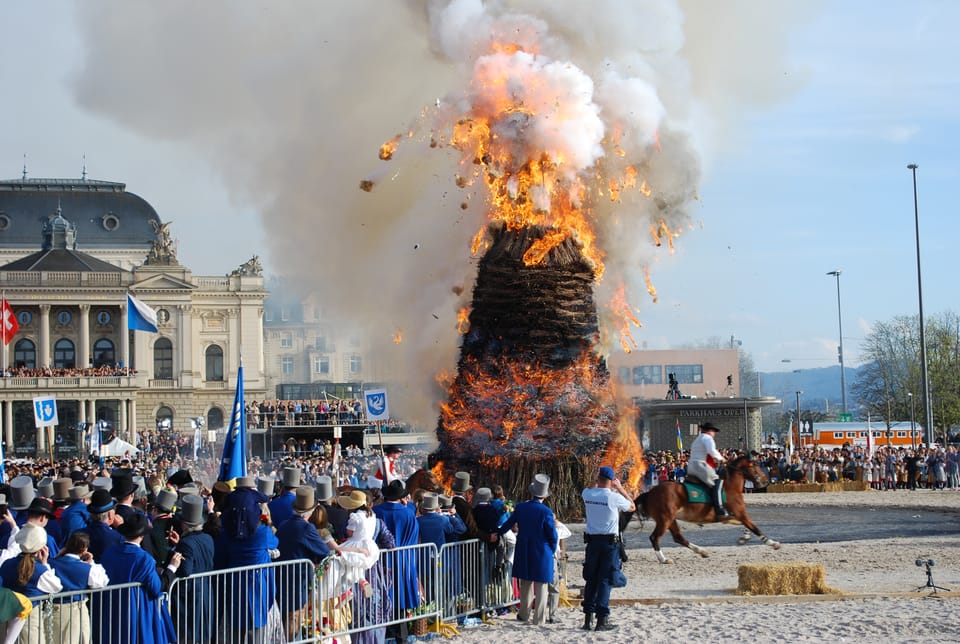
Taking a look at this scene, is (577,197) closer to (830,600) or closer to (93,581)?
(830,600)

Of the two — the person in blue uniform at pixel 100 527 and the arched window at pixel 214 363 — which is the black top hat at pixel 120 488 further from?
the arched window at pixel 214 363

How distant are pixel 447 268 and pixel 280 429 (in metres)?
38.9

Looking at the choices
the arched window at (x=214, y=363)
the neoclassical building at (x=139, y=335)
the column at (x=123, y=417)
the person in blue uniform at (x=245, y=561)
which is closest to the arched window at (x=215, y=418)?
the neoclassical building at (x=139, y=335)

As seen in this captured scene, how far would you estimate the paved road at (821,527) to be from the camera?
24156 millimetres

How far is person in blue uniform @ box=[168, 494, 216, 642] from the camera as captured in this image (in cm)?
1084

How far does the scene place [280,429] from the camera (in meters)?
64.4

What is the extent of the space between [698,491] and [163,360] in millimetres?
93365

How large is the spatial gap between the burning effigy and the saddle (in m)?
4.63

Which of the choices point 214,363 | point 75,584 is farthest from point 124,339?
point 75,584

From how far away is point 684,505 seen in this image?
19.0m

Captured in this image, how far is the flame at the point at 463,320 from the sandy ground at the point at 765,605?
584cm

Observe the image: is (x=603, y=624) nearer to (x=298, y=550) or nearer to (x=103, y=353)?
(x=298, y=550)

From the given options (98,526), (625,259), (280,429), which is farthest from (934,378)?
(98,526)

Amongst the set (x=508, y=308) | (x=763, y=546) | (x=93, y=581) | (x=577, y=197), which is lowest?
(x=763, y=546)
